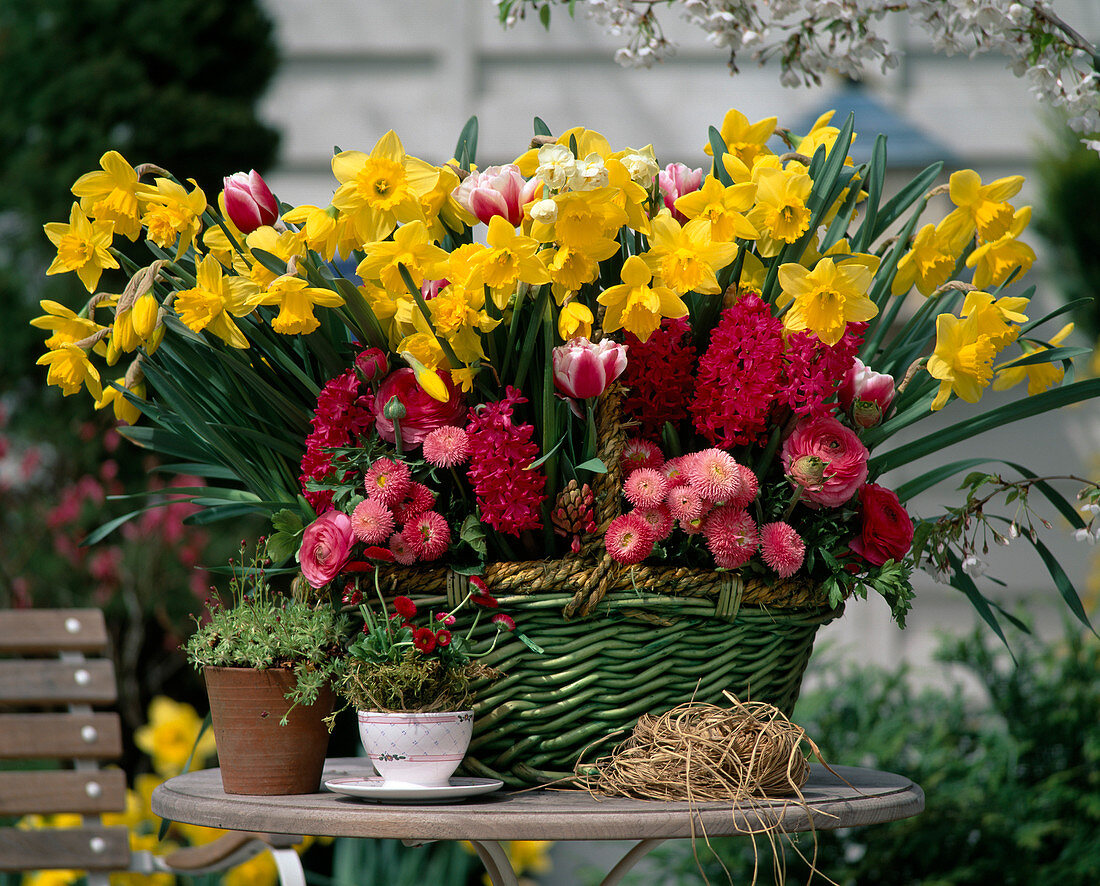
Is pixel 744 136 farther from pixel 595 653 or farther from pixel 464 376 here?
pixel 595 653

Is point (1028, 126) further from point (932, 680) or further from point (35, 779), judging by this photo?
point (35, 779)

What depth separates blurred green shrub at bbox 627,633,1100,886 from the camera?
6.80 feet

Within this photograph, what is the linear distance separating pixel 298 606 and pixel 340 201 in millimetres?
369

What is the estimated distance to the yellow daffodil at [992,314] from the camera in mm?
981

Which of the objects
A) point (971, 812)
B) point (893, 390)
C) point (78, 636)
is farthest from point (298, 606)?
point (971, 812)

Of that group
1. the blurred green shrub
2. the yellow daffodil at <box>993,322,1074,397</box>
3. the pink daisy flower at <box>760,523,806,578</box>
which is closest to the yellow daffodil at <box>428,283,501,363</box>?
the pink daisy flower at <box>760,523,806,578</box>

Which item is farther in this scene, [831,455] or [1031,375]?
[1031,375]

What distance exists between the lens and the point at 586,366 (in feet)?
2.99

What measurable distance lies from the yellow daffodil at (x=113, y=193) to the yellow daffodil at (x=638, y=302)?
1.53 feet

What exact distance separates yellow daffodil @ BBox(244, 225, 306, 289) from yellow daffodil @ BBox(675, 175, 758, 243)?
352 mm

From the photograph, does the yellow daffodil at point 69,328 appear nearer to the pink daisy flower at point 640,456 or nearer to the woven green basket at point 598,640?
the woven green basket at point 598,640

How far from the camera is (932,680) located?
3.37 m

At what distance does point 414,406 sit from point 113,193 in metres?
0.36

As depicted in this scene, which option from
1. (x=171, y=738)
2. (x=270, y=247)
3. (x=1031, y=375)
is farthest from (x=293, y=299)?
(x=171, y=738)
